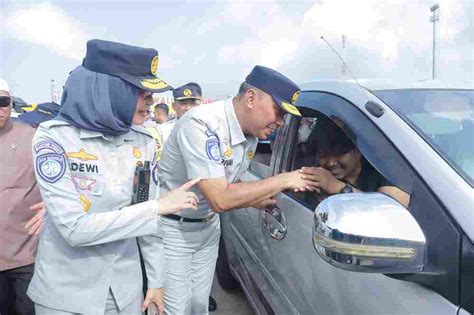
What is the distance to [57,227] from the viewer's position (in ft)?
4.62

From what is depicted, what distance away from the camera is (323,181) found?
189 centimetres

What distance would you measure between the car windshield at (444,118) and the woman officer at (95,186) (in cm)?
83

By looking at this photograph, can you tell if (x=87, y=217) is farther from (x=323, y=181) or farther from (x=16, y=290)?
(x=16, y=290)

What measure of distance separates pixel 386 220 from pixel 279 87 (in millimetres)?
1100

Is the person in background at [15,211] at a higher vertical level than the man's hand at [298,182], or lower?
lower

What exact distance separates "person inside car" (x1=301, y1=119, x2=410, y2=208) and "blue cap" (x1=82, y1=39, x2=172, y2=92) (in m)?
0.79

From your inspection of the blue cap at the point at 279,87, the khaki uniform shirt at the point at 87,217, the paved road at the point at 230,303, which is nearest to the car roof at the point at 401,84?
the blue cap at the point at 279,87

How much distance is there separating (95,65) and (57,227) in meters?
0.56

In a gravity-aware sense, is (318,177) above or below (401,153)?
below

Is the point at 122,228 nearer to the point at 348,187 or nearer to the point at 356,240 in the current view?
the point at 356,240

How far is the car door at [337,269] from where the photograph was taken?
1145mm

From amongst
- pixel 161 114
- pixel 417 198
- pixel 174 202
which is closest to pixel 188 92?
pixel 161 114

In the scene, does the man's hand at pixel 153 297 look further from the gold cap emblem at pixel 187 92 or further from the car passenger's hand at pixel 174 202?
the gold cap emblem at pixel 187 92

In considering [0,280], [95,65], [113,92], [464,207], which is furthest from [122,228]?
[0,280]
